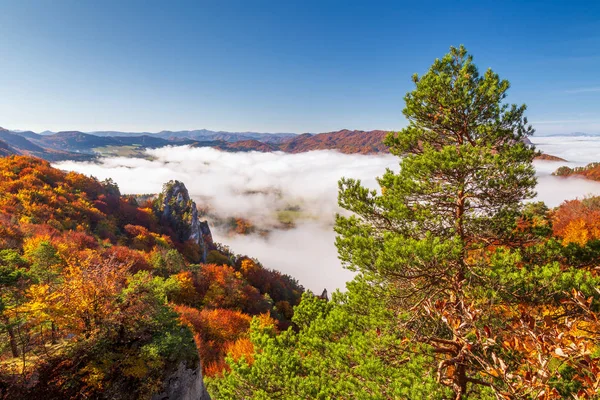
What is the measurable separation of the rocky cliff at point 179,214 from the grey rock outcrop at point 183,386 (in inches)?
3221

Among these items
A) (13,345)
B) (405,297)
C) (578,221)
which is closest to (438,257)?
(405,297)

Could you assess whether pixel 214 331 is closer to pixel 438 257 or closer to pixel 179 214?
pixel 438 257

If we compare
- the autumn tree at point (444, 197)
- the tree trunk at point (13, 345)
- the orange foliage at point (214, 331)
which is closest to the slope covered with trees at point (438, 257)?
the autumn tree at point (444, 197)

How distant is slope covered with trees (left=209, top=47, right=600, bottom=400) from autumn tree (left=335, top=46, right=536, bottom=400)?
0.16 ft

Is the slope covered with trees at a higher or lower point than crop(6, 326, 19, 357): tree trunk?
higher

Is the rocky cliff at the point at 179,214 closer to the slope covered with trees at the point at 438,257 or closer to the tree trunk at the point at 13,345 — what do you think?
the tree trunk at the point at 13,345

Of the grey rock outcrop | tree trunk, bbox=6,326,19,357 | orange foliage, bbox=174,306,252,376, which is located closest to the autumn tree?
the grey rock outcrop

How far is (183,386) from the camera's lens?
15.1 meters

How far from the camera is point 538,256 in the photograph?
9.22 m

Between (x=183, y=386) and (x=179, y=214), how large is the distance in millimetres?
95985

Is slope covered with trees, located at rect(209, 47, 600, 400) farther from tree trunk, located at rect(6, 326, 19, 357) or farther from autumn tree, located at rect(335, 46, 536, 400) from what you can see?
tree trunk, located at rect(6, 326, 19, 357)

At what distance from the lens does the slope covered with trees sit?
7.87 meters

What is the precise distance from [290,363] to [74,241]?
47471 mm

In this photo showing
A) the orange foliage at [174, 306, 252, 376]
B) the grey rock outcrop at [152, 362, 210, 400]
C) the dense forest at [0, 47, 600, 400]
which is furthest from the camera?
the orange foliage at [174, 306, 252, 376]
